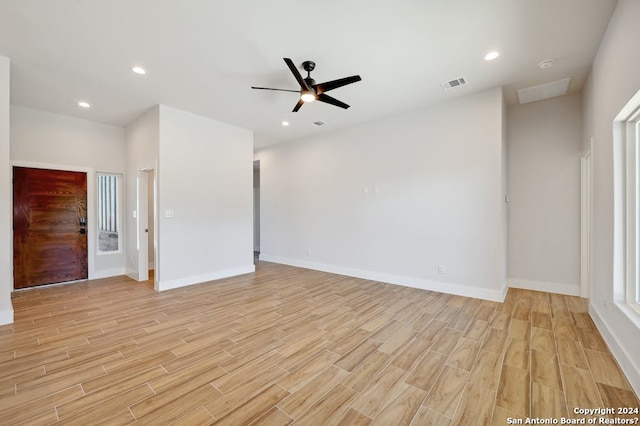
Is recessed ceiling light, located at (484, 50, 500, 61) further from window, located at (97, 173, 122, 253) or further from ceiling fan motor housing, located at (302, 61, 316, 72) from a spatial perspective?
window, located at (97, 173, 122, 253)

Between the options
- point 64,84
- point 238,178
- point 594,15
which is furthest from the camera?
point 238,178

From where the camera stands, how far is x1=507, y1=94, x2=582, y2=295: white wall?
13.3 feet

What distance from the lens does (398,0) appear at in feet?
7.23

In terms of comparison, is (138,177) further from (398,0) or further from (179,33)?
(398,0)

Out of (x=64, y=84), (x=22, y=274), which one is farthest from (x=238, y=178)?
(x=22, y=274)

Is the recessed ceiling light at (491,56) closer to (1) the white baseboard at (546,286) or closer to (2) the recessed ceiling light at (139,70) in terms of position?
(1) the white baseboard at (546,286)

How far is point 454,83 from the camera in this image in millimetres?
3594

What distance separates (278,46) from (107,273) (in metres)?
5.47

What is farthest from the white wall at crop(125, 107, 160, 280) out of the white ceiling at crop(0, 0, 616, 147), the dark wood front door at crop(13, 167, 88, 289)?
the dark wood front door at crop(13, 167, 88, 289)

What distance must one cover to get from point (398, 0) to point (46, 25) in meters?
3.31

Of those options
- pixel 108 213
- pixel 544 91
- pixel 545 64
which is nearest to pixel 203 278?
pixel 108 213

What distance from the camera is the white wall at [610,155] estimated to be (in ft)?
6.39

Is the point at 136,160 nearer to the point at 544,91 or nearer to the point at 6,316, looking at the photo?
the point at 6,316

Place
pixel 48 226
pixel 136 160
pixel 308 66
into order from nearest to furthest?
pixel 308 66, pixel 48 226, pixel 136 160
